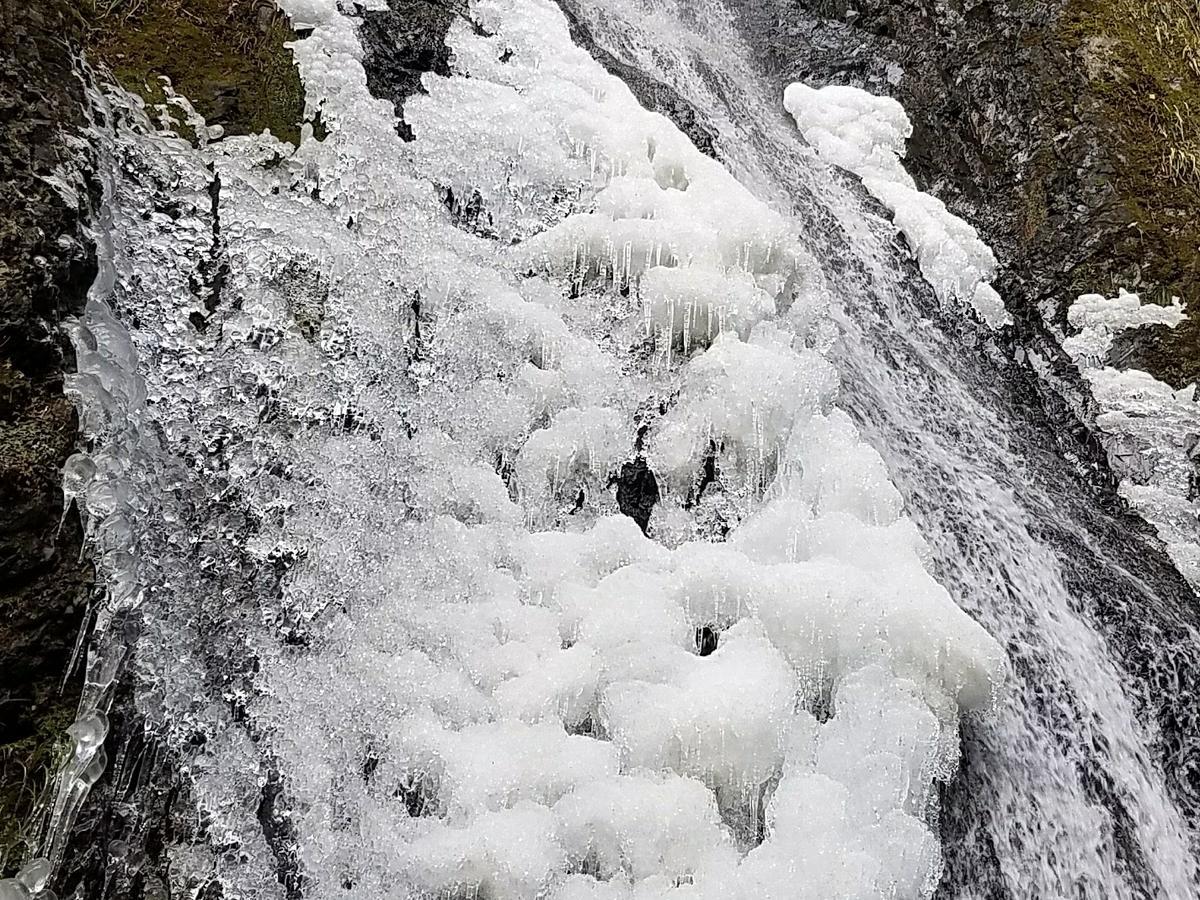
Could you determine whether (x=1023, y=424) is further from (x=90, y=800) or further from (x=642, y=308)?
(x=90, y=800)

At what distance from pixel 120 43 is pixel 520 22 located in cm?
Answer: 248

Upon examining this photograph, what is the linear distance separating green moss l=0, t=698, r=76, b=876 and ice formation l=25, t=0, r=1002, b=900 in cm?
27

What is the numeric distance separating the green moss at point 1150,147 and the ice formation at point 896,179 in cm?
63

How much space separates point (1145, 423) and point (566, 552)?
372 cm

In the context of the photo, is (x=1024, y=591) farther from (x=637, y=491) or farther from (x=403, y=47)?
(x=403, y=47)

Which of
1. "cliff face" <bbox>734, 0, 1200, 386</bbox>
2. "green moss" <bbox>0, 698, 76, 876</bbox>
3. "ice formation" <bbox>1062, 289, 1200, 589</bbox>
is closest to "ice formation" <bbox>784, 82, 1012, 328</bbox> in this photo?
"cliff face" <bbox>734, 0, 1200, 386</bbox>

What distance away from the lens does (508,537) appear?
3.61 m

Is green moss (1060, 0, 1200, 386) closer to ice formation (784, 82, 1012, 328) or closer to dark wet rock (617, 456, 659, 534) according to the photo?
ice formation (784, 82, 1012, 328)

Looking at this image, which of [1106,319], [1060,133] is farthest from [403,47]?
[1106,319]

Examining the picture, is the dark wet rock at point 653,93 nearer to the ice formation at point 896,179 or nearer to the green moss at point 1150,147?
the ice formation at point 896,179

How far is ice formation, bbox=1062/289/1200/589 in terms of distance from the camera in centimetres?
489

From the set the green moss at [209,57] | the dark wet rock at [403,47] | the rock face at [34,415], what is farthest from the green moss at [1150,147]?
the rock face at [34,415]

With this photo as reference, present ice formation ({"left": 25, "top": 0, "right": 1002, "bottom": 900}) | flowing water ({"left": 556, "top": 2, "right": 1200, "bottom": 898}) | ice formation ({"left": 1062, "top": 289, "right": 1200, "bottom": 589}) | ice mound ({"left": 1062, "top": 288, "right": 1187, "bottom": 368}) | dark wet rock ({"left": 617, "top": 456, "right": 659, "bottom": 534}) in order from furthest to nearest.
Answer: ice mound ({"left": 1062, "top": 288, "right": 1187, "bottom": 368}) → ice formation ({"left": 1062, "top": 289, "right": 1200, "bottom": 589}) → dark wet rock ({"left": 617, "top": 456, "right": 659, "bottom": 534}) → flowing water ({"left": 556, "top": 2, "right": 1200, "bottom": 898}) → ice formation ({"left": 25, "top": 0, "right": 1002, "bottom": 900})

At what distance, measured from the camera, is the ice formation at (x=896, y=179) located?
5.90 metres
